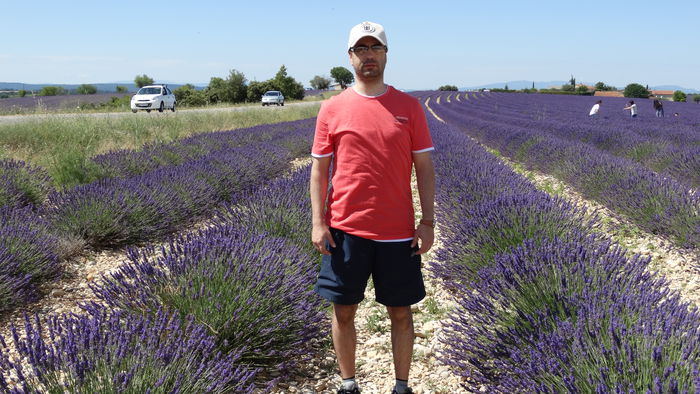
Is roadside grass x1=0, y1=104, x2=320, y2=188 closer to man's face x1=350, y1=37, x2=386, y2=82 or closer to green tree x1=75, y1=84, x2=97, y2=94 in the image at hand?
man's face x1=350, y1=37, x2=386, y2=82

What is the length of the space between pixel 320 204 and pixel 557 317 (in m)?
0.97

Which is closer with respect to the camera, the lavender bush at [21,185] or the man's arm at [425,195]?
the man's arm at [425,195]

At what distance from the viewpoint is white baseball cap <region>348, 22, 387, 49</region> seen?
1764 millimetres

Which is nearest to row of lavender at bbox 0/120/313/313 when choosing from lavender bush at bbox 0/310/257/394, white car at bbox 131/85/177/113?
lavender bush at bbox 0/310/257/394

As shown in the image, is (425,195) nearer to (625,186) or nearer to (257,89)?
(625,186)

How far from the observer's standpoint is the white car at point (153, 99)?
20953mm

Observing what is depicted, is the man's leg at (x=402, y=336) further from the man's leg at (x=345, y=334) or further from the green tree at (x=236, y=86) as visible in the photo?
the green tree at (x=236, y=86)

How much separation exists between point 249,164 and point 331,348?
476 cm

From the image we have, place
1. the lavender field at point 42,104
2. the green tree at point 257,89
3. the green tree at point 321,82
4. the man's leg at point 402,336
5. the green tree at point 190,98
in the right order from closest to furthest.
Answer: the man's leg at point 402,336 < the lavender field at point 42,104 < the green tree at point 190,98 < the green tree at point 257,89 < the green tree at point 321,82

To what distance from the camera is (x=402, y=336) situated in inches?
79.3

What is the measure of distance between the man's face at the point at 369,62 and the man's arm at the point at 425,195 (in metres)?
0.34

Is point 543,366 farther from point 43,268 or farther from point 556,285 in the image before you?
point 43,268

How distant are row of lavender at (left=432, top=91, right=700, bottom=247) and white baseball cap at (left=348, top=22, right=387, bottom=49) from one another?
3.48 m

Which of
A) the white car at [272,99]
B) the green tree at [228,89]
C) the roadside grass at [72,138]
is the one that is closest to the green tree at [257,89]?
the green tree at [228,89]
